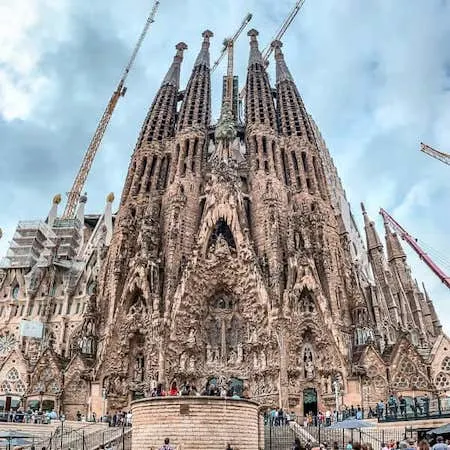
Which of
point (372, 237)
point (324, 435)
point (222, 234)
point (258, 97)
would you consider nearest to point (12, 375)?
point (222, 234)

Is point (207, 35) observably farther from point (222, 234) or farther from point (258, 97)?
point (222, 234)

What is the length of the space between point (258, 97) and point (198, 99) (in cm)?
592

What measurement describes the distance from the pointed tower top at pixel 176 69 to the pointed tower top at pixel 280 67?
1095cm

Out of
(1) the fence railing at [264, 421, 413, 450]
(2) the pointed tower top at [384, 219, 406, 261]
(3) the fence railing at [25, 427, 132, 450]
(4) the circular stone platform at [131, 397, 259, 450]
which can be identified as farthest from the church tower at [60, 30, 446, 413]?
(2) the pointed tower top at [384, 219, 406, 261]

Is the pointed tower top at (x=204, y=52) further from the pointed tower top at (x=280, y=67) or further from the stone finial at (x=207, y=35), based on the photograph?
the pointed tower top at (x=280, y=67)

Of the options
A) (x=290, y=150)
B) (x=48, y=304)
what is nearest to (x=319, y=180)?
(x=290, y=150)

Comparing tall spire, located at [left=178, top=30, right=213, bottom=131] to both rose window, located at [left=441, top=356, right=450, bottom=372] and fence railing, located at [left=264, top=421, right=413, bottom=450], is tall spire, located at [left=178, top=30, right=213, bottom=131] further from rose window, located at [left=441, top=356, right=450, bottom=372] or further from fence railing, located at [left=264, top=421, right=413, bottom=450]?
fence railing, located at [left=264, top=421, right=413, bottom=450]

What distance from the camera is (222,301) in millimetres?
35656

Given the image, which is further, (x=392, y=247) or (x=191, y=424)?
(x=392, y=247)

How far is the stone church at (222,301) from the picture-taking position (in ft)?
102

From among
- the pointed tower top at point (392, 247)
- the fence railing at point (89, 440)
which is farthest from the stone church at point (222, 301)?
the pointed tower top at point (392, 247)

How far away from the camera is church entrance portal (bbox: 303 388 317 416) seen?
30.9 metres

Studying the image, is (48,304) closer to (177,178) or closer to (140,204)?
(140,204)

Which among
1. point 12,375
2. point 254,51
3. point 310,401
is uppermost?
point 254,51
